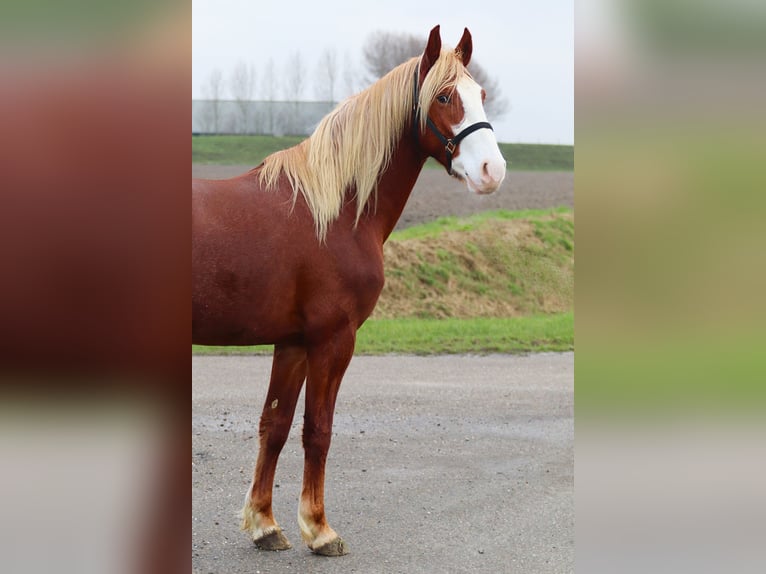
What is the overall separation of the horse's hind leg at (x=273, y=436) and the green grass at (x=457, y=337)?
15.8 ft

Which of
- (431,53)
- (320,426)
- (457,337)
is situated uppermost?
(431,53)

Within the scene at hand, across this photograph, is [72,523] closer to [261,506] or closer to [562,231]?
[261,506]

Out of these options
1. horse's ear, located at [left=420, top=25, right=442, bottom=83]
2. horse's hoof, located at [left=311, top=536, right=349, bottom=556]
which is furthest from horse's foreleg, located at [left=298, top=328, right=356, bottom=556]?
horse's ear, located at [left=420, top=25, right=442, bottom=83]

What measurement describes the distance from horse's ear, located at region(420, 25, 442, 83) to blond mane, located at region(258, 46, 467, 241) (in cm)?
6

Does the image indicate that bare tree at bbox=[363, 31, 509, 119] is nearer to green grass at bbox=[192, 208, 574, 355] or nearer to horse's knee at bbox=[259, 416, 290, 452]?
green grass at bbox=[192, 208, 574, 355]

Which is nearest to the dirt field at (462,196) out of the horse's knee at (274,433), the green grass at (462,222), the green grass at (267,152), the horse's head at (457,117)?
the green grass at (462,222)

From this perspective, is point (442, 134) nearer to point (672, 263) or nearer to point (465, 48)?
point (465, 48)

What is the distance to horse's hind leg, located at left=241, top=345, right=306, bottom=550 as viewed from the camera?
3.26m

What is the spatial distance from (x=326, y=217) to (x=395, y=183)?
35 cm

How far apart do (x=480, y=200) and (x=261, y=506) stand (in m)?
13.1

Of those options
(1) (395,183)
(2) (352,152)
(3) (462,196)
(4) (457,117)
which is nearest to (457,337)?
(1) (395,183)

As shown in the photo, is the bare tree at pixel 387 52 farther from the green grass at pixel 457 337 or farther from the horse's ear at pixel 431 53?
the horse's ear at pixel 431 53

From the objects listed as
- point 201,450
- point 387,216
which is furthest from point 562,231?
point 387,216

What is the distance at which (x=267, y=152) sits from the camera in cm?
1961
